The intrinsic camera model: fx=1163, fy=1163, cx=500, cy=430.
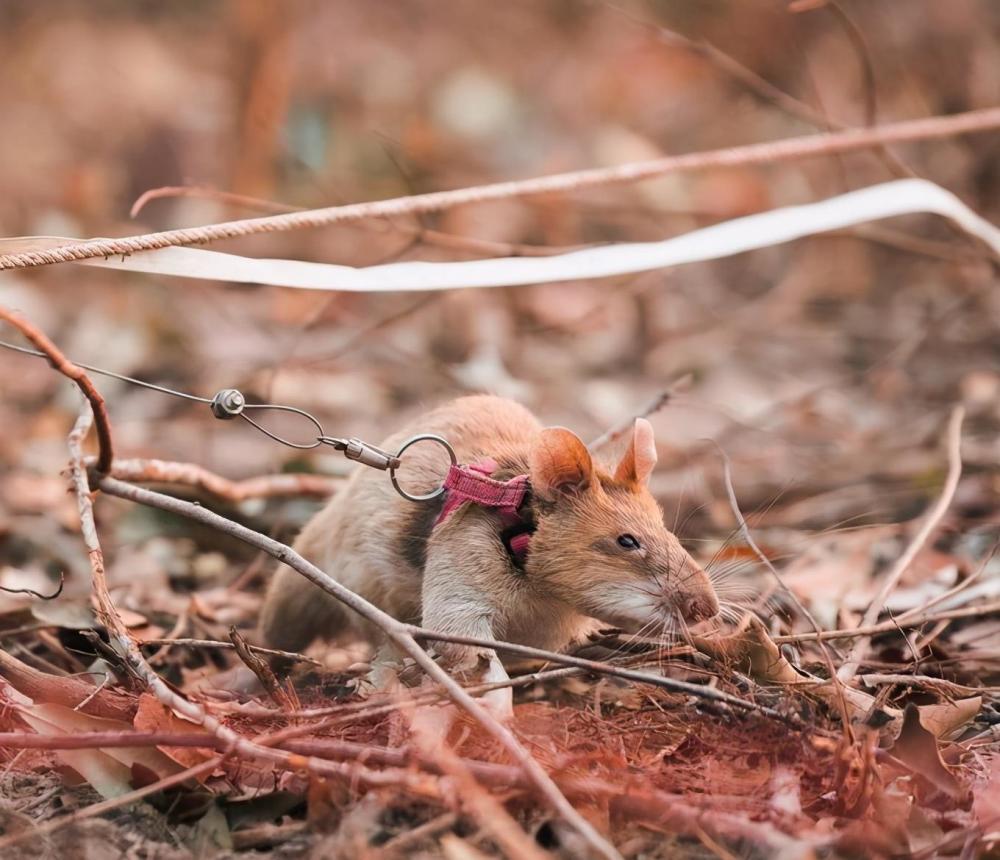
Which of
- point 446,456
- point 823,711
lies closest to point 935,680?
point 823,711

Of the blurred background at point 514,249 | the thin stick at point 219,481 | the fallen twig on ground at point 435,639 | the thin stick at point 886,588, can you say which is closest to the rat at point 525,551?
the fallen twig on ground at point 435,639

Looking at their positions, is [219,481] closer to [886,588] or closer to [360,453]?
[360,453]

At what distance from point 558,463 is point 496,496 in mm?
206

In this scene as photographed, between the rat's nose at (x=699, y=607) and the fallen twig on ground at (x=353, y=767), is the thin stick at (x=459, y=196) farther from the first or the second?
the rat's nose at (x=699, y=607)

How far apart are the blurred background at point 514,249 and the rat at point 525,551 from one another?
21.2 inches

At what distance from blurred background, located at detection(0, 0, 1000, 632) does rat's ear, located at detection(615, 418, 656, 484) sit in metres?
0.53

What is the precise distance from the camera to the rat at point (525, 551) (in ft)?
9.87

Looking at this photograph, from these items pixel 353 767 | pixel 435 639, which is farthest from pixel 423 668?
pixel 353 767

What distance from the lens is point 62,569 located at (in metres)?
4.29

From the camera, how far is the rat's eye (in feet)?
10.0

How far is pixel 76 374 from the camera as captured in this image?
9.37ft

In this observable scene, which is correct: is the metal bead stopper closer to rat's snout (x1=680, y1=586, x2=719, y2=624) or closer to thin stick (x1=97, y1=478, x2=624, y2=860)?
thin stick (x1=97, y1=478, x2=624, y2=860)

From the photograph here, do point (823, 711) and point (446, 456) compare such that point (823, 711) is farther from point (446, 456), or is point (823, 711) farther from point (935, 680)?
point (446, 456)

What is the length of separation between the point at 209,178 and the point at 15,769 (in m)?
7.04
